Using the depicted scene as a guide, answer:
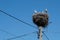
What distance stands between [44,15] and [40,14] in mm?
363

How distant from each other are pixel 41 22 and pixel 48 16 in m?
0.95

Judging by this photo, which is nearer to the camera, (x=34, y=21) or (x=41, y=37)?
(x=41, y=37)

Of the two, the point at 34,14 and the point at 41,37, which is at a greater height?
the point at 34,14

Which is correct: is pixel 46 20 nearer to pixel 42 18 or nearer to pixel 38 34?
pixel 42 18

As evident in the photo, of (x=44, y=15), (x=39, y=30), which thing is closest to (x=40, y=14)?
(x=44, y=15)

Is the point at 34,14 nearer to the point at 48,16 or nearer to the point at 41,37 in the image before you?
the point at 48,16

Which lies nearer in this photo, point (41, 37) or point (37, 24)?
point (41, 37)

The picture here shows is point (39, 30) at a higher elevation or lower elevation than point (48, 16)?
lower

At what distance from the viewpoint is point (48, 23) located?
1603cm

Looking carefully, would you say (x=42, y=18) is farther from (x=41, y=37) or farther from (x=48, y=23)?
(x=41, y=37)

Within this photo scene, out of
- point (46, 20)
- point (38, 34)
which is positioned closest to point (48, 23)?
point (46, 20)

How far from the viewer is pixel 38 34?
50.7 feet

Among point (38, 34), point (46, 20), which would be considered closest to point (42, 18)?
point (46, 20)

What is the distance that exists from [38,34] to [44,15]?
6.02 feet
